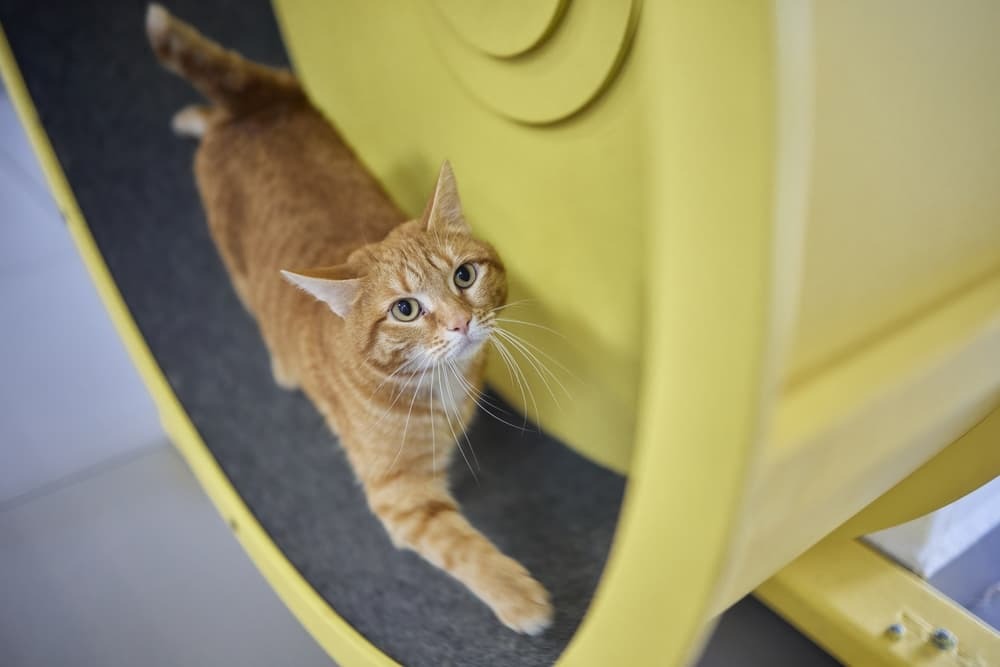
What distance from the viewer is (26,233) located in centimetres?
88

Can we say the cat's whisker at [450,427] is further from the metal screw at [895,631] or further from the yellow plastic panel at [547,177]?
the metal screw at [895,631]

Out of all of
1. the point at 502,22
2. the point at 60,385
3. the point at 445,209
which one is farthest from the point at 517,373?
the point at 60,385

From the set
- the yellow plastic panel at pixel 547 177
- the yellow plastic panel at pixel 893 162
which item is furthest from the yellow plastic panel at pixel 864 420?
the yellow plastic panel at pixel 547 177

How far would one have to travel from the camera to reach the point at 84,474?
0.87 m

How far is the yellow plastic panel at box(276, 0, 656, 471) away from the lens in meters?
0.41

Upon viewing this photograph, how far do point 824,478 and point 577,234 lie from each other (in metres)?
0.23

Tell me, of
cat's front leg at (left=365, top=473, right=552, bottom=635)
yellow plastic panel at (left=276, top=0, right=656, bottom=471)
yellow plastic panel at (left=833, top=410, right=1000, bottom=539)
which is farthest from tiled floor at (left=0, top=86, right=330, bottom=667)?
yellow plastic panel at (left=833, top=410, right=1000, bottom=539)

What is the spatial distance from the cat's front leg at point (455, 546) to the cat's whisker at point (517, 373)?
0.33ft

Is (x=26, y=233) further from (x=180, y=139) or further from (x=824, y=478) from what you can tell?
(x=824, y=478)

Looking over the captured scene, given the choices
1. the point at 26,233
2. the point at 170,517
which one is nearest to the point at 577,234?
the point at 170,517

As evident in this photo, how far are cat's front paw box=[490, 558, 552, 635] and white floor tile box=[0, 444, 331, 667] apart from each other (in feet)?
0.94

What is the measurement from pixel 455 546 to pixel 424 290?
8.2 inches

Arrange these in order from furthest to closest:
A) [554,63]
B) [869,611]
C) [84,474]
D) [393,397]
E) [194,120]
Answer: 1. [84,474]
2. [194,120]
3. [869,611]
4. [393,397]
5. [554,63]

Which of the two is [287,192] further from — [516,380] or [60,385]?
[60,385]
